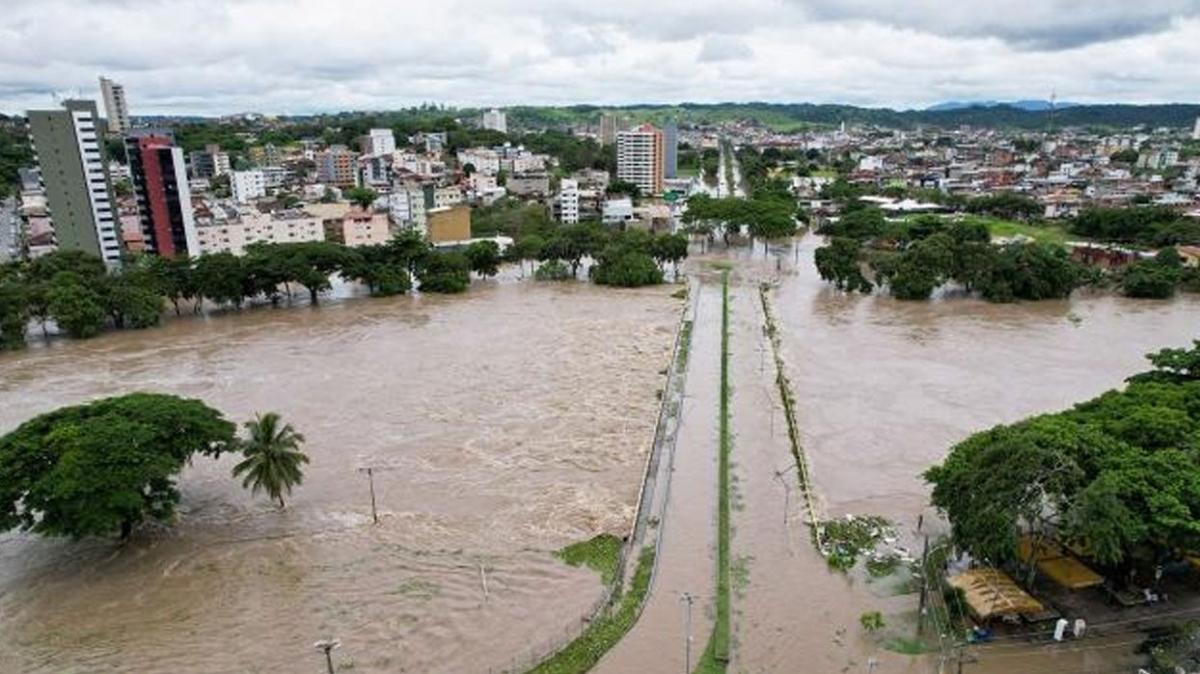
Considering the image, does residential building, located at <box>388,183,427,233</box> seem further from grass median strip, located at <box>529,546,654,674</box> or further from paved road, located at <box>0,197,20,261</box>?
grass median strip, located at <box>529,546,654,674</box>

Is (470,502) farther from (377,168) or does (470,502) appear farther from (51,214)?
(377,168)

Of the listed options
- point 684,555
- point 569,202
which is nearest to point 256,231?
point 569,202

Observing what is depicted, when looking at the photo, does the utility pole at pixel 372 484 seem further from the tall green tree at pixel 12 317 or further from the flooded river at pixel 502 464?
the tall green tree at pixel 12 317

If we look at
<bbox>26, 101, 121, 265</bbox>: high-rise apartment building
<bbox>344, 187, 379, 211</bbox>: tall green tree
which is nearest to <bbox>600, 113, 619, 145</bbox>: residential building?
<bbox>344, 187, 379, 211</bbox>: tall green tree

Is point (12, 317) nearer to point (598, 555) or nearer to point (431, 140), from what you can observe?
point (598, 555)

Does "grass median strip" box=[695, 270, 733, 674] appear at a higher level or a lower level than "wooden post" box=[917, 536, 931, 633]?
lower

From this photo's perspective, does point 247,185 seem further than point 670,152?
No

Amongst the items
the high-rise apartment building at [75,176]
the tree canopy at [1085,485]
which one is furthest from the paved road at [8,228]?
the tree canopy at [1085,485]
